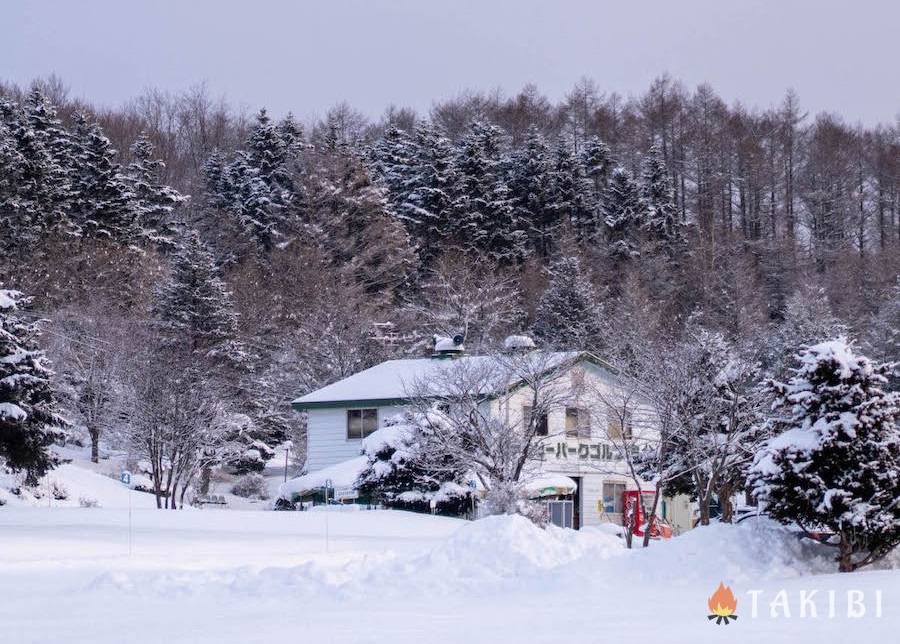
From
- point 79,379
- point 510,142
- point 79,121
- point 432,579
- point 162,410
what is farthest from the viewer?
point 510,142

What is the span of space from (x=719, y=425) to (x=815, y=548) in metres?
12.8

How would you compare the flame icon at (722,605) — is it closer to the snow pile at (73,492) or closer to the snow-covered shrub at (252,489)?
the snow pile at (73,492)

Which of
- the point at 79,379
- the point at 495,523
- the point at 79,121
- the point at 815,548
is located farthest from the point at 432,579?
the point at 79,121

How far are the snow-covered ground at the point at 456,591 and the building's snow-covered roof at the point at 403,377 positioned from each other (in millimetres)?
14422

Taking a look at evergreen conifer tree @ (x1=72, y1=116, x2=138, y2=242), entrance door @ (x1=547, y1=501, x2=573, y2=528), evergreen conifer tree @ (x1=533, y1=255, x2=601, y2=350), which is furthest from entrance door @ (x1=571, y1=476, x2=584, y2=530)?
evergreen conifer tree @ (x1=72, y1=116, x2=138, y2=242)

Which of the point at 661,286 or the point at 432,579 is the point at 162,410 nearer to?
the point at 432,579

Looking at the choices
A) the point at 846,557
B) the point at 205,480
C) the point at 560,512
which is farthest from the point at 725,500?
the point at 205,480

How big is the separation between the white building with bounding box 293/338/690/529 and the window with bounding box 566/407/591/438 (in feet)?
0.11

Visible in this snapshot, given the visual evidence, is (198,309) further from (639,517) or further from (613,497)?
(639,517)

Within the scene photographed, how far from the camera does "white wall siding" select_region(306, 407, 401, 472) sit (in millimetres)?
41750

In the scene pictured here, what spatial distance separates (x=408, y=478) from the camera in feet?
117

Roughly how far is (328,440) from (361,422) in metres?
1.50

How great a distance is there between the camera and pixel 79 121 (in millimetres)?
67250

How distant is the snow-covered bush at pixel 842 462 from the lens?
17.3 metres
